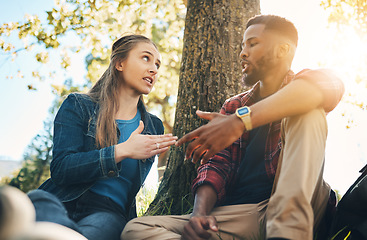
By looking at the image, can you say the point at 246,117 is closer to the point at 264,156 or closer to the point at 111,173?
the point at 264,156

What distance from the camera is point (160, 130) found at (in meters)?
3.90

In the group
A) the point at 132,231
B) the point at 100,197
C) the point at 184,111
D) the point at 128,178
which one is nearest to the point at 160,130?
the point at 184,111

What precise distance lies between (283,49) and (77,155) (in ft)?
6.82

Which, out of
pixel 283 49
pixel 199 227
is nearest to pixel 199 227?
pixel 199 227

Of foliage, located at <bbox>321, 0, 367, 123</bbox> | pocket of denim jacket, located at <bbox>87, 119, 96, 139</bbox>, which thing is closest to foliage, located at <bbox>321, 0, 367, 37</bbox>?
foliage, located at <bbox>321, 0, 367, 123</bbox>

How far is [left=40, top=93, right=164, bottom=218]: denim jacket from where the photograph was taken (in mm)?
2760

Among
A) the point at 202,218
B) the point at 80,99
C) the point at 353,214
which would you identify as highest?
the point at 80,99

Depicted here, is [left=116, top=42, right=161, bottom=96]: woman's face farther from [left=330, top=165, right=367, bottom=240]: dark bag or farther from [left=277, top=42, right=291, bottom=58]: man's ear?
[left=330, top=165, right=367, bottom=240]: dark bag

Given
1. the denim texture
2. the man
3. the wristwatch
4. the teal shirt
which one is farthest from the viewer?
the teal shirt

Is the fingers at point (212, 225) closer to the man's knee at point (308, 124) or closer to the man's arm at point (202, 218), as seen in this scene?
the man's arm at point (202, 218)

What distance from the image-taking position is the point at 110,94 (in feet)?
11.1

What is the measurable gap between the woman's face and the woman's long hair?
6cm

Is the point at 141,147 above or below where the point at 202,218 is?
above

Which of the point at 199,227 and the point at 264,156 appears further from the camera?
the point at 264,156
